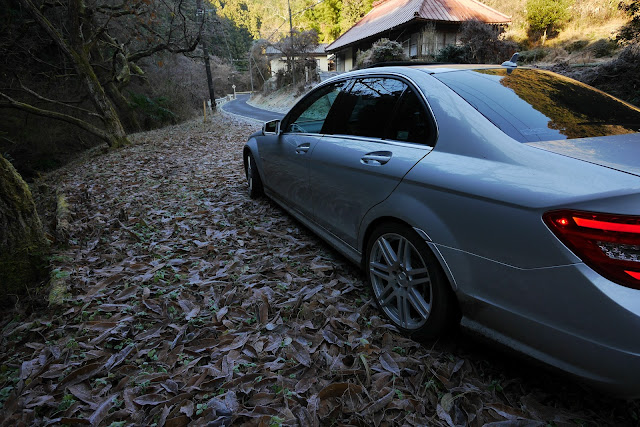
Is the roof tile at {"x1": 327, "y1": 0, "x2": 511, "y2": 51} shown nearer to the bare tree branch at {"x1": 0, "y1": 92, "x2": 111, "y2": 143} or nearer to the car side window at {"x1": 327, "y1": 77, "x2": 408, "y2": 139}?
the bare tree branch at {"x1": 0, "y1": 92, "x2": 111, "y2": 143}

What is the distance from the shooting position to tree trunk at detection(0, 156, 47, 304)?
2.89 meters

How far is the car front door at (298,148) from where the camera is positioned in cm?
335

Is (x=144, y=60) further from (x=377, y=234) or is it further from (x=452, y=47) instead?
(x=377, y=234)

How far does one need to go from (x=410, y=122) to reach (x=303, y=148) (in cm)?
134

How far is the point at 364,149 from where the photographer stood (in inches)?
99.0

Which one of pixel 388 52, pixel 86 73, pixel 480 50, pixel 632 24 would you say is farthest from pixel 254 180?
pixel 388 52

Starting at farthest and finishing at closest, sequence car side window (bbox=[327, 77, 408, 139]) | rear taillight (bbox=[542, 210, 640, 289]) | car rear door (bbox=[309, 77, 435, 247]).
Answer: car side window (bbox=[327, 77, 408, 139]), car rear door (bbox=[309, 77, 435, 247]), rear taillight (bbox=[542, 210, 640, 289])

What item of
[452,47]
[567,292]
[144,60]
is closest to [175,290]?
[567,292]

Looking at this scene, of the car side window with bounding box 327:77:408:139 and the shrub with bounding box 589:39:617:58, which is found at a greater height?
the shrub with bounding box 589:39:617:58

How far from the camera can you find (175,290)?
2.91 meters

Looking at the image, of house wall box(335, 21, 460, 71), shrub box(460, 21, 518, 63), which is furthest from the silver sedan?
house wall box(335, 21, 460, 71)

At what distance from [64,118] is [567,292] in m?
13.1

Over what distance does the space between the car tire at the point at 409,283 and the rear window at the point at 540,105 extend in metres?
0.80

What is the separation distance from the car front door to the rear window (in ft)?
4.41
